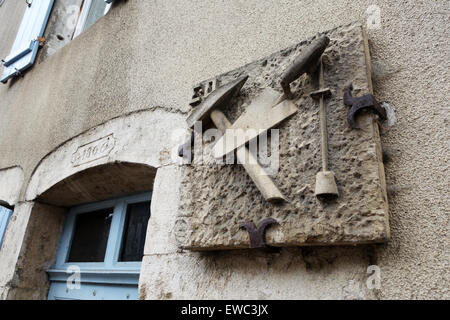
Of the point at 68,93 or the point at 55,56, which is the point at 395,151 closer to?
the point at 68,93

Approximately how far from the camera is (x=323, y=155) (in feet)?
2.80

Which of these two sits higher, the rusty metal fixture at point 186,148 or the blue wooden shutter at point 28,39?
the blue wooden shutter at point 28,39

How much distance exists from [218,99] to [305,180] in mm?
408

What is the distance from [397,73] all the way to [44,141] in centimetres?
202

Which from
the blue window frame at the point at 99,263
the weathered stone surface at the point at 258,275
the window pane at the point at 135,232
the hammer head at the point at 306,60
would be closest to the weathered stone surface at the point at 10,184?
the blue window frame at the point at 99,263

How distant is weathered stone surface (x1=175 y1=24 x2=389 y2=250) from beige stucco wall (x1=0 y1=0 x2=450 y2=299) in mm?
79

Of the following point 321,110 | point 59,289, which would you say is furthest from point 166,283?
point 59,289

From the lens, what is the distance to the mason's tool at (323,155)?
80 cm

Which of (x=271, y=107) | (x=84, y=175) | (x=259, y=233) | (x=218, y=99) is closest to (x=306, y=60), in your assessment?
(x=271, y=107)

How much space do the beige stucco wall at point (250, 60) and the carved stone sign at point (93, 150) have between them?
0.44ft

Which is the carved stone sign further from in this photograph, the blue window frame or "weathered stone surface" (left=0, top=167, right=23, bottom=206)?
"weathered stone surface" (left=0, top=167, right=23, bottom=206)

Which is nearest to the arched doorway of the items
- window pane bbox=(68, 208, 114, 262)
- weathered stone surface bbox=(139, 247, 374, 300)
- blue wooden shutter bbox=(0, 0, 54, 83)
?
window pane bbox=(68, 208, 114, 262)

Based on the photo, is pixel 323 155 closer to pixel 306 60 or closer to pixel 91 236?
pixel 306 60

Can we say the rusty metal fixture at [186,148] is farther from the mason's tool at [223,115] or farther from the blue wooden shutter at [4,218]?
the blue wooden shutter at [4,218]
